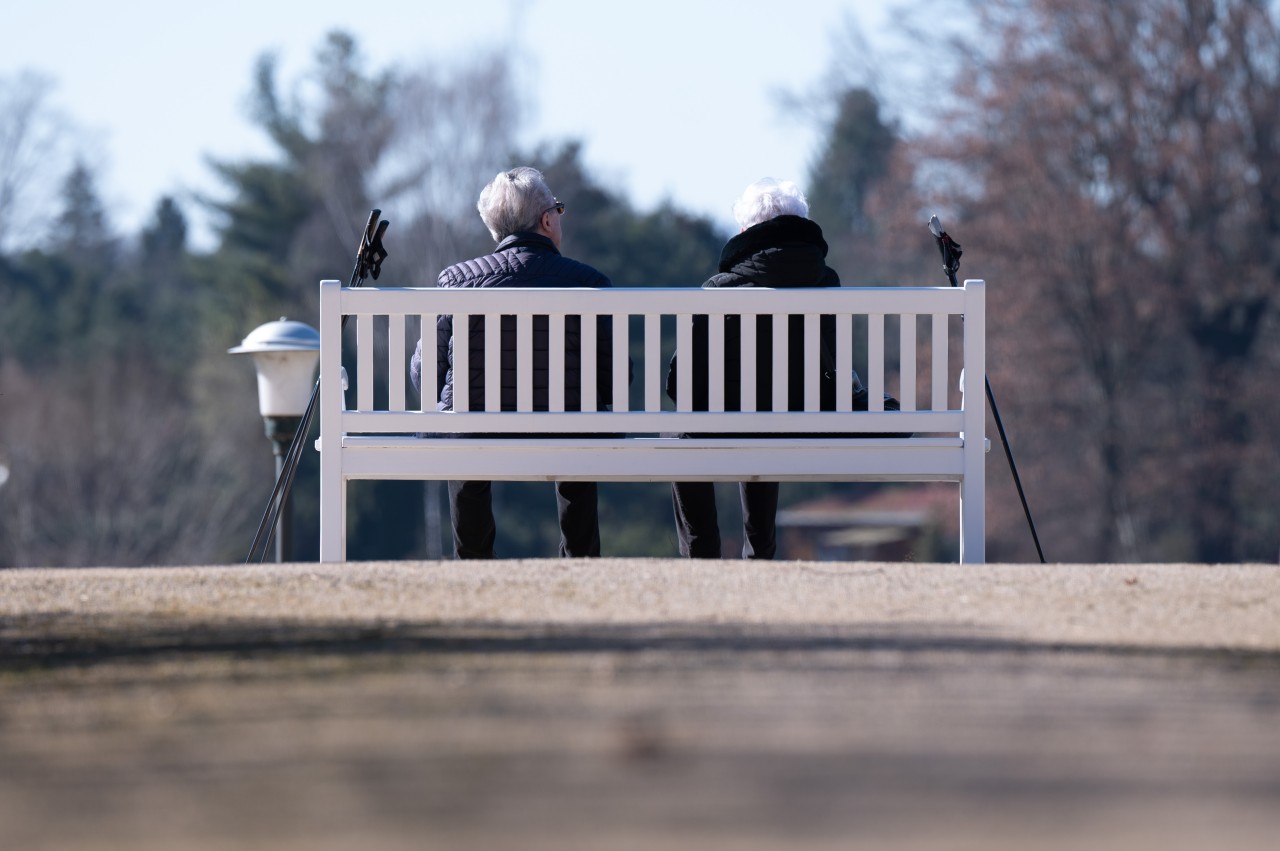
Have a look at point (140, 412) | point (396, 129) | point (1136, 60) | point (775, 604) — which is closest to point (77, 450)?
point (140, 412)

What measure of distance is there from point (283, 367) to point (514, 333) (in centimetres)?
472

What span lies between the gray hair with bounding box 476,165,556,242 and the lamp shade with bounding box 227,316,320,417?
427 cm

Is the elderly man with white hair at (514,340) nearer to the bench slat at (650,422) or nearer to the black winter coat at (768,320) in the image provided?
the bench slat at (650,422)

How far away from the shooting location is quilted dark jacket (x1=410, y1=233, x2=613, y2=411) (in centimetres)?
649

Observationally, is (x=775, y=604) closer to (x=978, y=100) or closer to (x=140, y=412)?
(x=978, y=100)

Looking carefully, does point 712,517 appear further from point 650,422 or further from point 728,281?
point 728,281

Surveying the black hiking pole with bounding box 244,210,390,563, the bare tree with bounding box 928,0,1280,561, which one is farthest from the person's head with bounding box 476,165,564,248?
the bare tree with bounding box 928,0,1280,561

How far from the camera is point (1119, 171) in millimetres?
29016

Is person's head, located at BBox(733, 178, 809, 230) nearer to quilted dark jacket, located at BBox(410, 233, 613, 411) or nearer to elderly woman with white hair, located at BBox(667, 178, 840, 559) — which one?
elderly woman with white hair, located at BBox(667, 178, 840, 559)

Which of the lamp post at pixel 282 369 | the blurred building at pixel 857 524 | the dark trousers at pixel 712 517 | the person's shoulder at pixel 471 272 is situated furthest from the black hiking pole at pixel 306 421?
the blurred building at pixel 857 524

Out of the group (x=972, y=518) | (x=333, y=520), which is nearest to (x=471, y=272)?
(x=333, y=520)

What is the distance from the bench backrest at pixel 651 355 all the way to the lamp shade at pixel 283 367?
463cm

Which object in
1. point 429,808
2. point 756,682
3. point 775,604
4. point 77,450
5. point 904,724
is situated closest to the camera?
point 429,808

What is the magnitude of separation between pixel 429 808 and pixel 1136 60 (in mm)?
28030
